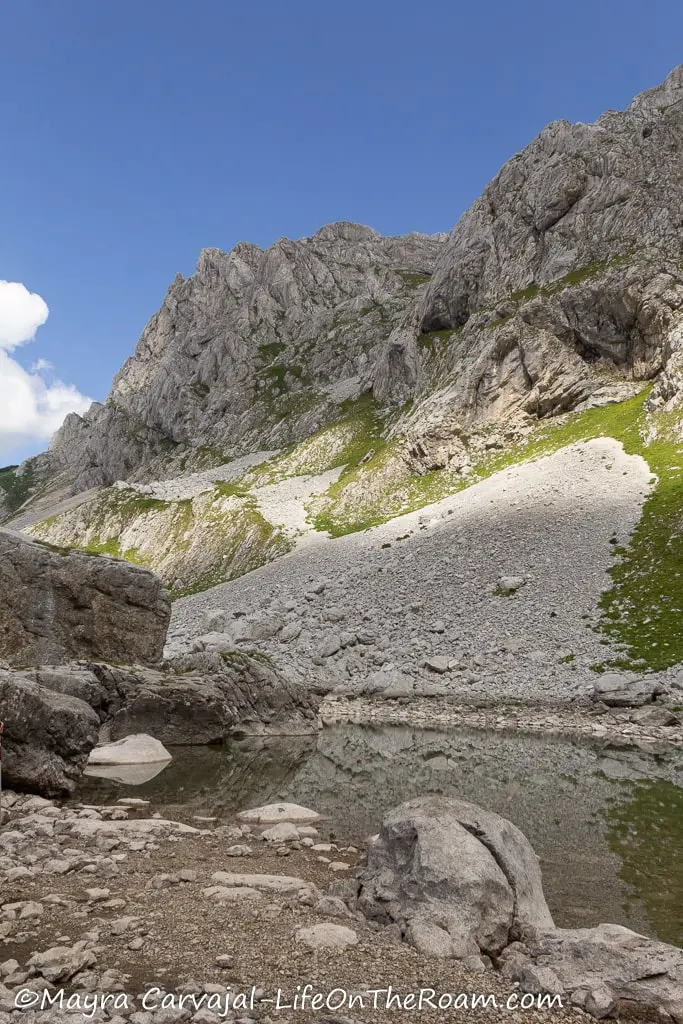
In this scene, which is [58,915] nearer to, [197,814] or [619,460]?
[197,814]

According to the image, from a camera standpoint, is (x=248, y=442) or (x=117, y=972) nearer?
(x=117, y=972)

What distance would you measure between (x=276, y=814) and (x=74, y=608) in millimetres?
18063

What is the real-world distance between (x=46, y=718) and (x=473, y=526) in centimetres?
4113

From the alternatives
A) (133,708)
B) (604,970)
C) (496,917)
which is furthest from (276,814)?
(133,708)

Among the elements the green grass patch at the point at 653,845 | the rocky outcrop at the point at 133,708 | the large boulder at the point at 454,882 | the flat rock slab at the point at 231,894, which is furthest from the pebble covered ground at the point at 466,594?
the flat rock slab at the point at 231,894

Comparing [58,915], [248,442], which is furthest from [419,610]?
[248,442]

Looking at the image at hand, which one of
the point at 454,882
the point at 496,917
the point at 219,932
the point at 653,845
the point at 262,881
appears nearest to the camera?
the point at 219,932

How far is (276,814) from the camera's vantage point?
15.7 metres

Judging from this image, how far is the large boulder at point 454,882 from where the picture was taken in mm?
8234

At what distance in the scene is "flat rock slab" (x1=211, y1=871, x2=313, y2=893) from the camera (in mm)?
10164

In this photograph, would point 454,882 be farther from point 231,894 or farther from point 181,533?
point 181,533

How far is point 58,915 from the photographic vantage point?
8492 mm

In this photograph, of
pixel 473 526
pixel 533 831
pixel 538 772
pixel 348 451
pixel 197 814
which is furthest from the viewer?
pixel 348 451

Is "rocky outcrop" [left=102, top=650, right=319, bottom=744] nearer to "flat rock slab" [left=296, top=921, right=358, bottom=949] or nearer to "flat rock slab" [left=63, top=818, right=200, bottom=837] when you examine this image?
"flat rock slab" [left=63, top=818, right=200, bottom=837]
